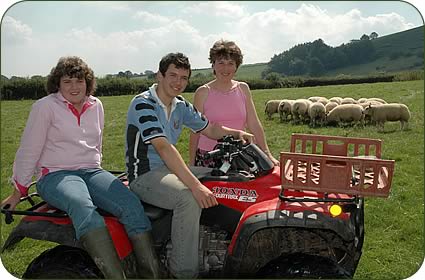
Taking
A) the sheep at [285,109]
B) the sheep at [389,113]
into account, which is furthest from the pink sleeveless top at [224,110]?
the sheep at [285,109]

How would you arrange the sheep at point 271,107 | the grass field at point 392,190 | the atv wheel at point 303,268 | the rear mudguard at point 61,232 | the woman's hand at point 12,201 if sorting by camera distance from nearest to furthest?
the atv wheel at point 303,268, the rear mudguard at point 61,232, the woman's hand at point 12,201, the grass field at point 392,190, the sheep at point 271,107

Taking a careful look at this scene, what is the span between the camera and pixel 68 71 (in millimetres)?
3693

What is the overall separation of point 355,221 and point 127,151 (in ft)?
5.35

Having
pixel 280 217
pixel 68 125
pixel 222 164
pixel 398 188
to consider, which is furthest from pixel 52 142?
pixel 398 188

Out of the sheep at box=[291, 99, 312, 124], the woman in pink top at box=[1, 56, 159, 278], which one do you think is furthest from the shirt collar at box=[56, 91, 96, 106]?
the sheep at box=[291, 99, 312, 124]

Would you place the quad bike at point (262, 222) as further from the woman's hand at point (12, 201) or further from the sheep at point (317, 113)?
the sheep at point (317, 113)

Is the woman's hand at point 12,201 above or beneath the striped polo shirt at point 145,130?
beneath

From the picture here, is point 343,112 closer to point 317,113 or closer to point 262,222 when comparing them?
point 317,113

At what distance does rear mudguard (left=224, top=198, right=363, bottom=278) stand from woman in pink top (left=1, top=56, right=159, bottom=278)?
1.98 ft

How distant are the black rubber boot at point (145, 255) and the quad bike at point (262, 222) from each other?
0.08 metres

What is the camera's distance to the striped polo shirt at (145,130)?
345cm

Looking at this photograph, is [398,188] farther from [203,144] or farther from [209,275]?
[209,275]

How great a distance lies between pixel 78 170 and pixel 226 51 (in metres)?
1.73

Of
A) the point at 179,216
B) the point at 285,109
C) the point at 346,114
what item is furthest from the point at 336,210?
the point at 285,109
